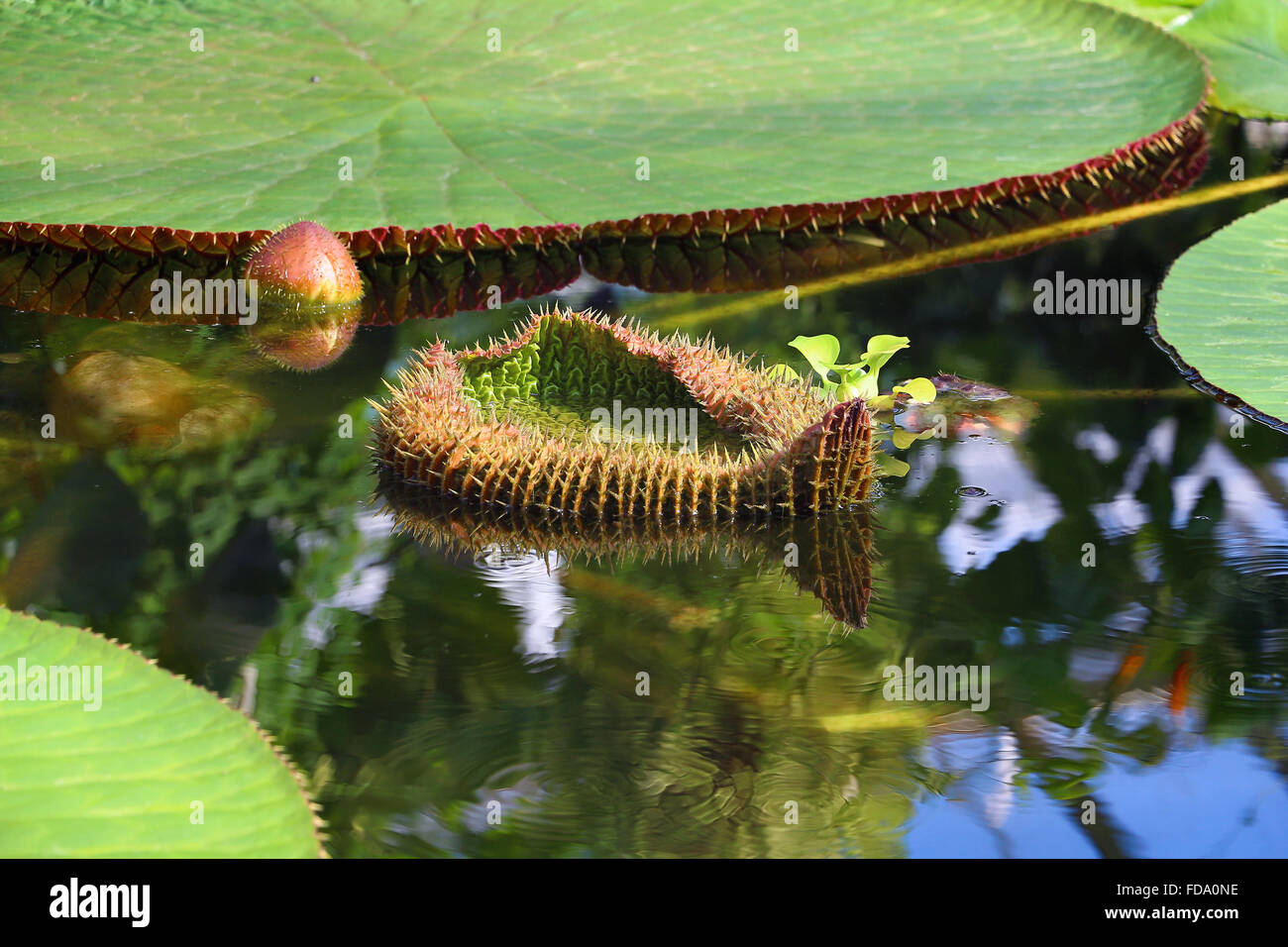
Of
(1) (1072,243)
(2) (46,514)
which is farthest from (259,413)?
(1) (1072,243)

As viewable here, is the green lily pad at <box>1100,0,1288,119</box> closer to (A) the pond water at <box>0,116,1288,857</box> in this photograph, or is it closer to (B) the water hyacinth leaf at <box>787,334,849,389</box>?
(A) the pond water at <box>0,116,1288,857</box>

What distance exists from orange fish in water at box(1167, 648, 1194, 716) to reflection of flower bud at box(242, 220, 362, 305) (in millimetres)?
2881

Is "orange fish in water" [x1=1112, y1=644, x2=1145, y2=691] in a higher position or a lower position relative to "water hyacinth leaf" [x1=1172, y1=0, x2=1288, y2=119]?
lower

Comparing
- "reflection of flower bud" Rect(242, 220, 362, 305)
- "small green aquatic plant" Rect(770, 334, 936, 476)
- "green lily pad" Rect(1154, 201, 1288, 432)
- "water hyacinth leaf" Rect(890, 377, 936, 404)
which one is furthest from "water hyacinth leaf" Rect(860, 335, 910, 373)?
"reflection of flower bud" Rect(242, 220, 362, 305)

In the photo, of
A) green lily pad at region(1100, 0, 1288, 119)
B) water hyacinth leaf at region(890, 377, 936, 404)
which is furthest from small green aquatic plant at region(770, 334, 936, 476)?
green lily pad at region(1100, 0, 1288, 119)

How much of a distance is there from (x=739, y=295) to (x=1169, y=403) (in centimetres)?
142

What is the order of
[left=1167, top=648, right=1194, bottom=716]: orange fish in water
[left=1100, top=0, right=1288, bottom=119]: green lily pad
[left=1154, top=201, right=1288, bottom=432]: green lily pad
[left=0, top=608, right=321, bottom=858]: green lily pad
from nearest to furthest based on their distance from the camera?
[left=0, top=608, right=321, bottom=858]: green lily pad → [left=1167, top=648, right=1194, bottom=716]: orange fish in water → [left=1154, top=201, right=1288, bottom=432]: green lily pad → [left=1100, top=0, right=1288, bottom=119]: green lily pad

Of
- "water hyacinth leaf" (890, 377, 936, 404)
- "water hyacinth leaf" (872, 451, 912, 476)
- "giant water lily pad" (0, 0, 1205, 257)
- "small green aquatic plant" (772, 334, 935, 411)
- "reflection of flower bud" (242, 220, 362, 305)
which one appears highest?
"giant water lily pad" (0, 0, 1205, 257)

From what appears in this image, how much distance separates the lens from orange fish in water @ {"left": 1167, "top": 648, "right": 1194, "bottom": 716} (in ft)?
8.02

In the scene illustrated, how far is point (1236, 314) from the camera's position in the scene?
405 cm

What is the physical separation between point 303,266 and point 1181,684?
2.98 m

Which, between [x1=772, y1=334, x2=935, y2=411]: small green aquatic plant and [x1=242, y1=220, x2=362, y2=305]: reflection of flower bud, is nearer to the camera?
[x1=772, y1=334, x2=935, y2=411]: small green aquatic plant

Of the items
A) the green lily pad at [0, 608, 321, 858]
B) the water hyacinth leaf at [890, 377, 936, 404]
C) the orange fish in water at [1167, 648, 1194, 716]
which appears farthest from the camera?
the water hyacinth leaf at [890, 377, 936, 404]

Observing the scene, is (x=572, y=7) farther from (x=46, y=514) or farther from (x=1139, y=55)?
(x=46, y=514)
